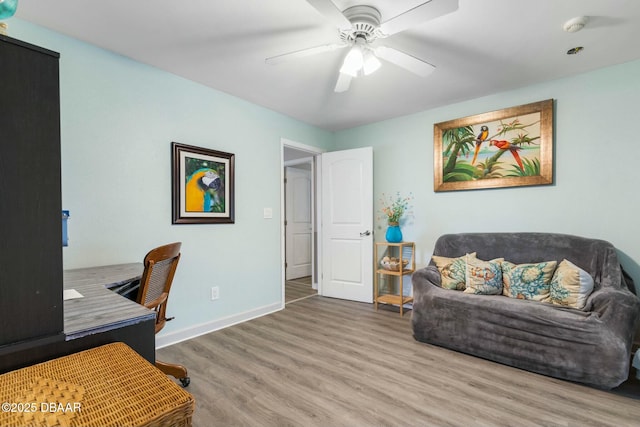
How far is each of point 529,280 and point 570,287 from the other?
11.2 inches

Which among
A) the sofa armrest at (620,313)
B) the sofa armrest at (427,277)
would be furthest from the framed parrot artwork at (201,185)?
the sofa armrest at (620,313)

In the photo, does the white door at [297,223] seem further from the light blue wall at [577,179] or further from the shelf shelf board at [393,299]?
the light blue wall at [577,179]

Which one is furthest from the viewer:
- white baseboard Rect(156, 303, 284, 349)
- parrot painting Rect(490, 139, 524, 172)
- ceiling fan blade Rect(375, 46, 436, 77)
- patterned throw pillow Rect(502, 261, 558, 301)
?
parrot painting Rect(490, 139, 524, 172)

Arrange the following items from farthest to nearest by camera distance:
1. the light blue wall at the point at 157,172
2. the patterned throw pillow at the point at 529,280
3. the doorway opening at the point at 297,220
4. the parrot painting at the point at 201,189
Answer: the doorway opening at the point at 297,220 < the parrot painting at the point at 201,189 < the patterned throw pillow at the point at 529,280 < the light blue wall at the point at 157,172

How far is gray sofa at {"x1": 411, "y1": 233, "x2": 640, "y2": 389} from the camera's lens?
1955mm

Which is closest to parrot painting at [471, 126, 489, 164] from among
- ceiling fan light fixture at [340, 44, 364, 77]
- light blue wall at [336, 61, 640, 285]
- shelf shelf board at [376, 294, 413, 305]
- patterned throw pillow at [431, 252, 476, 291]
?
light blue wall at [336, 61, 640, 285]

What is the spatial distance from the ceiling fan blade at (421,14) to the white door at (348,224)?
2.29 metres

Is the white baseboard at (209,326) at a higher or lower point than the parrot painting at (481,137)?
lower

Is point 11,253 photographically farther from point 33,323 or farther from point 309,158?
point 309,158

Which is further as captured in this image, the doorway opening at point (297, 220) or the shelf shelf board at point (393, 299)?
the doorway opening at point (297, 220)

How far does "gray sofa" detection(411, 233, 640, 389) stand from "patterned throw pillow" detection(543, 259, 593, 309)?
61 mm

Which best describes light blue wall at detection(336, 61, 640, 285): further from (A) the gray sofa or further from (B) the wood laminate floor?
(B) the wood laminate floor

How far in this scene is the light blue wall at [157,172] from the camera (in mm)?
2158

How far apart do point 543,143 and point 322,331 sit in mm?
2818
